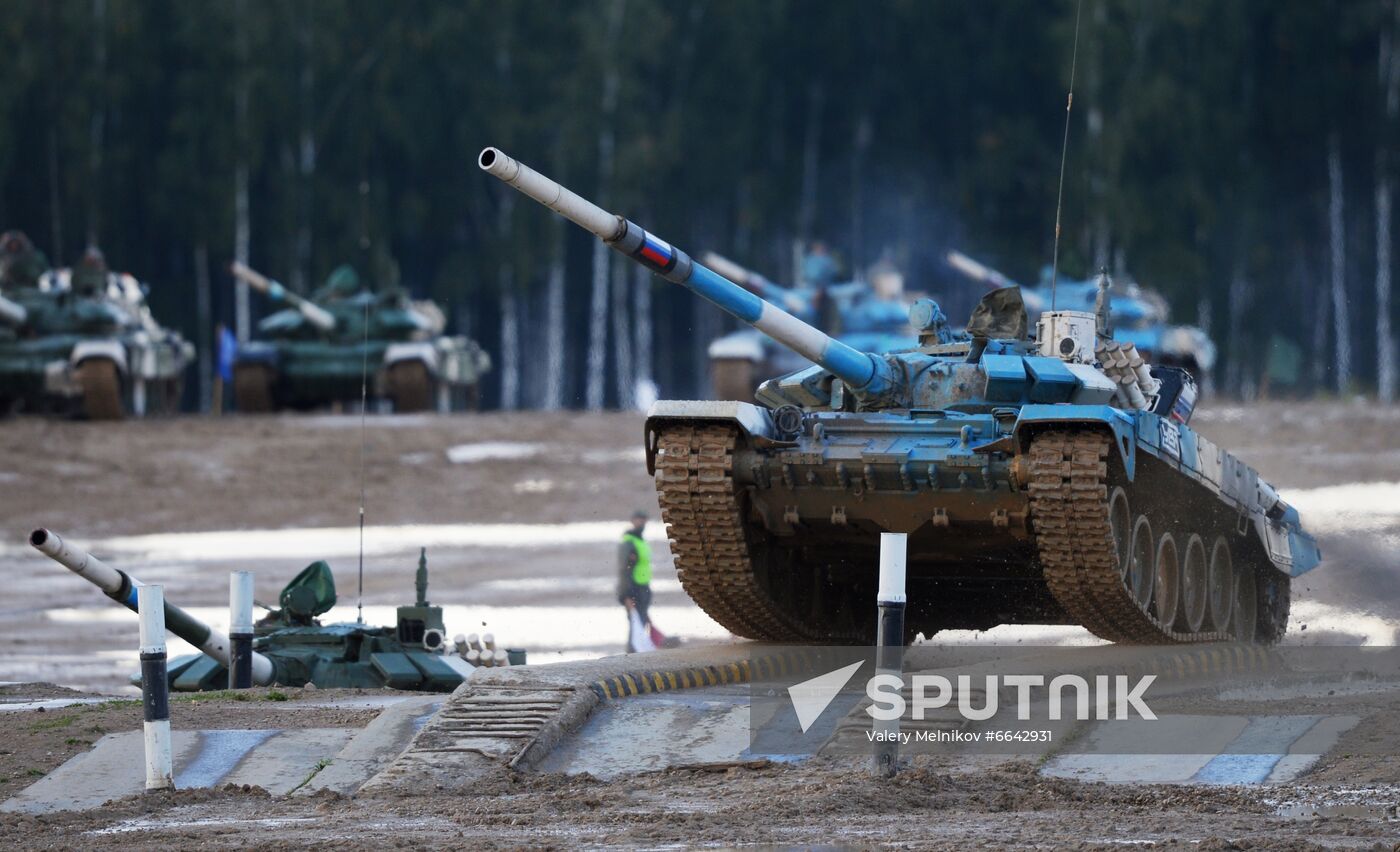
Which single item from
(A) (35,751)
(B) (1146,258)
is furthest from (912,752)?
(B) (1146,258)

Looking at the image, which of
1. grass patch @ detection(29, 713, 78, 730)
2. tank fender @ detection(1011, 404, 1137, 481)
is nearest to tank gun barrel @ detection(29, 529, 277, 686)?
grass patch @ detection(29, 713, 78, 730)

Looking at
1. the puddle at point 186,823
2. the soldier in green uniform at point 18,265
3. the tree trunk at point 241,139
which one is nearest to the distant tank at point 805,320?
the tree trunk at point 241,139

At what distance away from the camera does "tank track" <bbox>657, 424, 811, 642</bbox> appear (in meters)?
12.5

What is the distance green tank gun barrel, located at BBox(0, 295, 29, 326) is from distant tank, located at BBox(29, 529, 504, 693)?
19.6 metres

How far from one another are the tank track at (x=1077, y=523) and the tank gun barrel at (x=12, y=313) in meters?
23.7

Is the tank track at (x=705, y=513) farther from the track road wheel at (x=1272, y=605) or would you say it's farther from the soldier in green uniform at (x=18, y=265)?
the soldier in green uniform at (x=18, y=265)

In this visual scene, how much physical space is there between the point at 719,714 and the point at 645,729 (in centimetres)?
44

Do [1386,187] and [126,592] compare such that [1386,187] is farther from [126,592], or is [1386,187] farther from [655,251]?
[126,592]

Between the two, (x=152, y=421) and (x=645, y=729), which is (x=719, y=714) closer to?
(x=645, y=729)

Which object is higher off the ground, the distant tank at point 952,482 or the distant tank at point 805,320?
the distant tank at point 805,320

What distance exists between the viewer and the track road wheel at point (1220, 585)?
14.5 meters

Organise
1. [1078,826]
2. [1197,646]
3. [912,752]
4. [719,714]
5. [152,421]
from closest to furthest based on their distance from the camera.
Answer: [1078,826] → [912,752] → [719,714] → [1197,646] → [152,421]

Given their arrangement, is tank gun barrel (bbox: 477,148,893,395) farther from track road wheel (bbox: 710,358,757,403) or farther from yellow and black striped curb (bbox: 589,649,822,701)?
track road wheel (bbox: 710,358,757,403)

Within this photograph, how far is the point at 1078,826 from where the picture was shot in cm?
771
